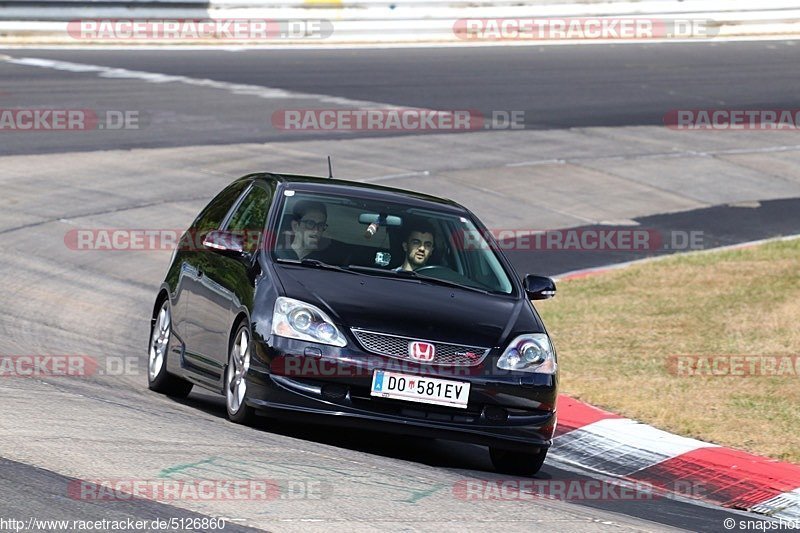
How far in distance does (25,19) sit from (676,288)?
19476 millimetres

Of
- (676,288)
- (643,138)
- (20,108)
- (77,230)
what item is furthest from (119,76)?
(676,288)

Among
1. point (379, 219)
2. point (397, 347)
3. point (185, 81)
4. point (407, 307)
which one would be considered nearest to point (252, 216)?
point (379, 219)

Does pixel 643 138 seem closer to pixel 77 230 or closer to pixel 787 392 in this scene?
pixel 77 230

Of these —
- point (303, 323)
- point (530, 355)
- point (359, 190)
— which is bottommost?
point (530, 355)

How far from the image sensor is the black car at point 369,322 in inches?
332

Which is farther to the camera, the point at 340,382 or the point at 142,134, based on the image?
the point at 142,134

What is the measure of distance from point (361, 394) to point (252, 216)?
1.88 metres

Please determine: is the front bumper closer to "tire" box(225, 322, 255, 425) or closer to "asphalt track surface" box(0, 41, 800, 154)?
"tire" box(225, 322, 255, 425)

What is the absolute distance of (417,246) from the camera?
9.55 meters

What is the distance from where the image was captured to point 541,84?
2939 centimetres

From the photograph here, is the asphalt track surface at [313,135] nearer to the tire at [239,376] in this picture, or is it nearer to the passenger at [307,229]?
the tire at [239,376]

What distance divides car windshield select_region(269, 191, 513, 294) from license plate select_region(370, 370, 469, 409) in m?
0.92

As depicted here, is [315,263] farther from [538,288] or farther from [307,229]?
[538,288]

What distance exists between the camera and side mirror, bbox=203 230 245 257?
368 inches
